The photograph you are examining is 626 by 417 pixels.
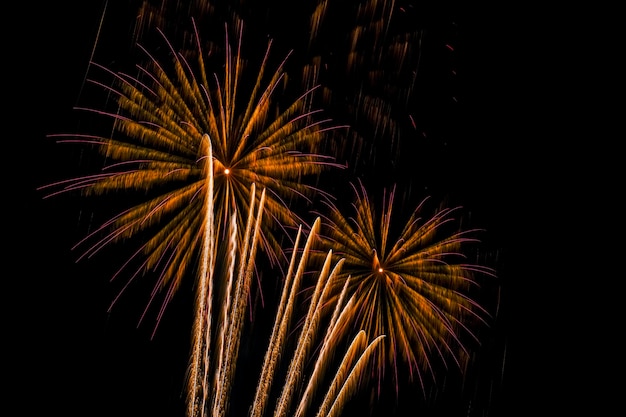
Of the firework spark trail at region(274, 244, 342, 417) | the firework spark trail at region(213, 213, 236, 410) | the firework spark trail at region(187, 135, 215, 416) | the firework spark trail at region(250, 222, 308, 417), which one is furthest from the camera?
the firework spark trail at region(274, 244, 342, 417)

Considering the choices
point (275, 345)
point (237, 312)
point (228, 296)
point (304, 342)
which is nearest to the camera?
point (228, 296)

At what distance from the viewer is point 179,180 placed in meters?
8.48

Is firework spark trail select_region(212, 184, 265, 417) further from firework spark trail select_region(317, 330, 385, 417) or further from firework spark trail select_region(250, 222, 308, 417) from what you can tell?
firework spark trail select_region(317, 330, 385, 417)

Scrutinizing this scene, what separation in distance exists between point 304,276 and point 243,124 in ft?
9.30

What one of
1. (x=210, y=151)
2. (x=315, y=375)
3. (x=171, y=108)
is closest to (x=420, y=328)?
(x=315, y=375)

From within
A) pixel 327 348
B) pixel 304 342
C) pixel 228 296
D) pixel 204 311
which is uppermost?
pixel 228 296

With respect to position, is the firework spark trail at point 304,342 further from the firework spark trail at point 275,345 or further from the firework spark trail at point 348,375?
the firework spark trail at point 348,375

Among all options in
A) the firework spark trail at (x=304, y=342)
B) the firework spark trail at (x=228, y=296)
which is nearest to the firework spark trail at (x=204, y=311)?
the firework spark trail at (x=228, y=296)

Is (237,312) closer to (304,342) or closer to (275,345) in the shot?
(275,345)

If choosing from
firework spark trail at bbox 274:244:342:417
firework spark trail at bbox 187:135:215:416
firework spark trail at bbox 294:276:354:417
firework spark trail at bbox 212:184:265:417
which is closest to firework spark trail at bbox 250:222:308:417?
firework spark trail at bbox 274:244:342:417

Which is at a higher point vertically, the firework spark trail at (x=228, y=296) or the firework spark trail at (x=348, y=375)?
the firework spark trail at (x=228, y=296)

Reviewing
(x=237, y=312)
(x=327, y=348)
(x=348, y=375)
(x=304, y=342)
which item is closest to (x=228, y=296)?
(x=237, y=312)

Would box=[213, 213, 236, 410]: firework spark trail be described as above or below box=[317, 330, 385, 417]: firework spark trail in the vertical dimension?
above

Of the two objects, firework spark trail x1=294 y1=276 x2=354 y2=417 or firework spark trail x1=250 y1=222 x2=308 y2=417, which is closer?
firework spark trail x1=250 y1=222 x2=308 y2=417
